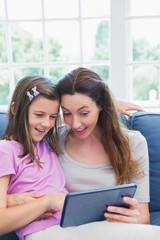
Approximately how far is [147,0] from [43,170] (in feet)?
4.84

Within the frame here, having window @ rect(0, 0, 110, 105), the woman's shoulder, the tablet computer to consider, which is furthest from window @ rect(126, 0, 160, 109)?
the tablet computer

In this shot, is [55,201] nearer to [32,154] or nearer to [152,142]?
[32,154]

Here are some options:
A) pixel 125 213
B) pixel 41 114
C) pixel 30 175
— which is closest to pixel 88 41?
pixel 41 114

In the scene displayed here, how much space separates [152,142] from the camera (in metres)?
1.49

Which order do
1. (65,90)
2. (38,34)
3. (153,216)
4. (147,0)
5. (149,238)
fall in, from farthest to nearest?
1. (38,34)
2. (147,0)
3. (153,216)
4. (65,90)
5. (149,238)

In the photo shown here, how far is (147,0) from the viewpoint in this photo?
2182mm

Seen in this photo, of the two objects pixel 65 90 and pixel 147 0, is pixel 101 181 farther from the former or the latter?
pixel 147 0

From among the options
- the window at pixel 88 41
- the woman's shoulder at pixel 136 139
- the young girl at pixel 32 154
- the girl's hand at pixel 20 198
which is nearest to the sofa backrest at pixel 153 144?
the woman's shoulder at pixel 136 139

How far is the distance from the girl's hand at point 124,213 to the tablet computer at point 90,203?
16 mm

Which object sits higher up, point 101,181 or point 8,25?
point 8,25

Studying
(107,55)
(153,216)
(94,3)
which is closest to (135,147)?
(153,216)

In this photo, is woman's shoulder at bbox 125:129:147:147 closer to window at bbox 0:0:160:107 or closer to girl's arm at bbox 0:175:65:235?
girl's arm at bbox 0:175:65:235

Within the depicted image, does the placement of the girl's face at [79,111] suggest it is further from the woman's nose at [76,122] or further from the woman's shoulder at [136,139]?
the woman's shoulder at [136,139]

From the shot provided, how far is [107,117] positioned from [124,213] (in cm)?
40
